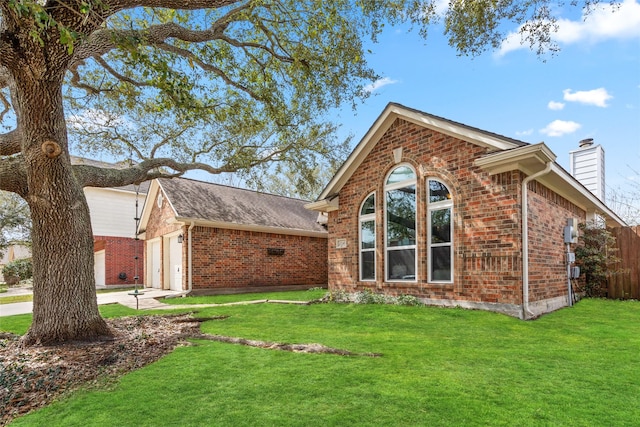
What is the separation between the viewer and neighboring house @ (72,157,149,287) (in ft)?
66.3

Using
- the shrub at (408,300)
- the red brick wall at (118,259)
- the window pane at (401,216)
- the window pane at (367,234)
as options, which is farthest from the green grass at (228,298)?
the red brick wall at (118,259)

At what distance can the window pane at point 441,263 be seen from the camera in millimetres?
8117

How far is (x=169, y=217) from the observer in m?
14.9

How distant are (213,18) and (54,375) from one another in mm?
8454

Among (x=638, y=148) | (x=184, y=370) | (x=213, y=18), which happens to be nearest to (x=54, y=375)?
(x=184, y=370)

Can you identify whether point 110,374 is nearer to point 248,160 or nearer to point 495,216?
point 495,216

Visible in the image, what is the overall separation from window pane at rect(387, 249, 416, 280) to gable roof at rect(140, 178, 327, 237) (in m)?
7.22

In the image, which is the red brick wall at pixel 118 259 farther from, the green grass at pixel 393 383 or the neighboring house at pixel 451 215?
the green grass at pixel 393 383

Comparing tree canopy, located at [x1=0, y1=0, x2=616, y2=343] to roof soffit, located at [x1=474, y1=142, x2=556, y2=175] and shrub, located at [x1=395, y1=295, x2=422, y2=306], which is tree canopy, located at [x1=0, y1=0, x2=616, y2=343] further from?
shrub, located at [x1=395, y1=295, x2=422, y2=306]

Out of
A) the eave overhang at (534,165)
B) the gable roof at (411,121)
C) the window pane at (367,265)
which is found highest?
the gable roof at (411,121)

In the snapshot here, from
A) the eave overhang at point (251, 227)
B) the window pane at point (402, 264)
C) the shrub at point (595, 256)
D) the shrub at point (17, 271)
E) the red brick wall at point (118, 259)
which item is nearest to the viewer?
the window pane at point (402, 264)

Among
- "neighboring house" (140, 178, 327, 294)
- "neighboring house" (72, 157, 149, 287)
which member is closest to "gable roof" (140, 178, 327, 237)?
"neighboring house" (140, 178, 327, 294)

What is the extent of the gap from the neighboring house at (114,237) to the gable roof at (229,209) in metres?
3.90

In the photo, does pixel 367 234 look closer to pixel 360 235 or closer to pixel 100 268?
pixel 360 235
